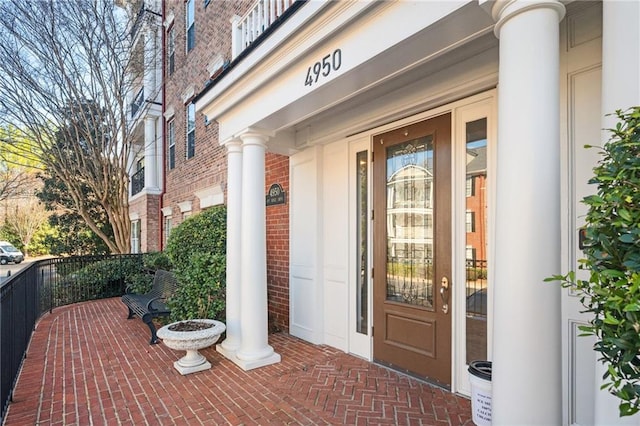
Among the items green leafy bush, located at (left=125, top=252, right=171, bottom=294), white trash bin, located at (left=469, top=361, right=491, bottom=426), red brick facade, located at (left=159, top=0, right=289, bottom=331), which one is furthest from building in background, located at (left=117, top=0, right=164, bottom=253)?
white trash bin, located at (left=469, top=361, right=491, bottom=426)

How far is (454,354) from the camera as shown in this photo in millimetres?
3605

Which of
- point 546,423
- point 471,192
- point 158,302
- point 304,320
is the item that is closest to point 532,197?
point 546,423

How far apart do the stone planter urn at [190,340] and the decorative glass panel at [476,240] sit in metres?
2.99

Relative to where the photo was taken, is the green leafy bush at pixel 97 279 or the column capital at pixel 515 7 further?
the green leafy bush at pixel 97 279

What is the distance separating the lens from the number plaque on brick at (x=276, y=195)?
235 inches

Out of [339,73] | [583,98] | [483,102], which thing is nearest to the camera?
[583,98]

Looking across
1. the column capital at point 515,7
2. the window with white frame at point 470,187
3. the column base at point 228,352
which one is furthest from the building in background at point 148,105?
the column capital at point 515,7

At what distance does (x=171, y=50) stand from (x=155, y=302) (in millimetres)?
8754

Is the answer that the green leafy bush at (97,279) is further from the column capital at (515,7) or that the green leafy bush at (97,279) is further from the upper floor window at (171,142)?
the column capital at (515,7)

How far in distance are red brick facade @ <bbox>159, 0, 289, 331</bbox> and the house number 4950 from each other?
2611mm

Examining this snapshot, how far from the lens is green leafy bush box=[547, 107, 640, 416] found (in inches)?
42.8

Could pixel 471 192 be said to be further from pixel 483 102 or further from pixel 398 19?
pixel 398 19

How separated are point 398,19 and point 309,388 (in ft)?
11.8

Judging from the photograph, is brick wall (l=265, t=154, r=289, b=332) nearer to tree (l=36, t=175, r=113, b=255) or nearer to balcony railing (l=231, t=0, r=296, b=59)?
balcony railing (l=231, t=0, r=296, b=59)
